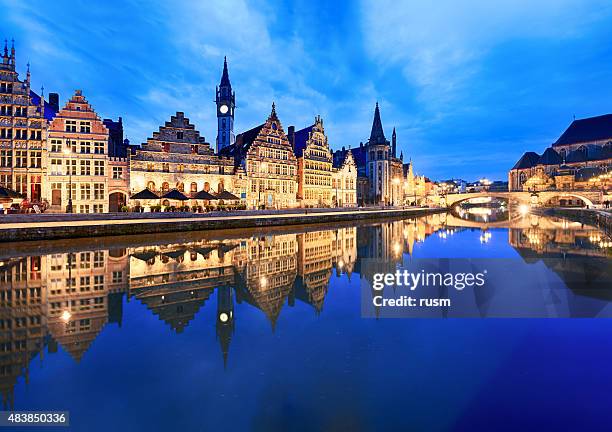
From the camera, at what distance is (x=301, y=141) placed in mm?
52500

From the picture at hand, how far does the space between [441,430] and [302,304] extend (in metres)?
A: 5.29

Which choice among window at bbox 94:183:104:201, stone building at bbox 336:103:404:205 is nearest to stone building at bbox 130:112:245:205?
window at bbox 94:183:104:201

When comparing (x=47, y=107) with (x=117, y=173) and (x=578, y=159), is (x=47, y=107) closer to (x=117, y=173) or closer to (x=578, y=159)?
(x=117, y=173)

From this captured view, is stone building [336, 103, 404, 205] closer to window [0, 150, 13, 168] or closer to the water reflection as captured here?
the water reflection

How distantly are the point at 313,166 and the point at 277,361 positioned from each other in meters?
45.9

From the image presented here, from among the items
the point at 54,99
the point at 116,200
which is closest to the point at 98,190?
the point at 116,200

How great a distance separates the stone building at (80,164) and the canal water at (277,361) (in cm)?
2465

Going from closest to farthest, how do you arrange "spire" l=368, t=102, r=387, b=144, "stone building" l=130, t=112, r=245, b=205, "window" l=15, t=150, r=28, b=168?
1. "window" l=15, t=150, r=28, b=168
2. "stone building" l=130, t=112, r=245, b=205
3. "spire" l=368, t=102, r=387, b=144

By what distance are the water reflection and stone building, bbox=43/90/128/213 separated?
57.3ft

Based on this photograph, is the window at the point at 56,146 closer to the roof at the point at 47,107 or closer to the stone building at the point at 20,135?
the stone building at the point at 20,135

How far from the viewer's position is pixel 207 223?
85.3 ft

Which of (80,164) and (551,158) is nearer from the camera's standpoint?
(80,164)

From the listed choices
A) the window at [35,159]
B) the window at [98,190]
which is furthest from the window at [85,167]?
the window at [35,159]

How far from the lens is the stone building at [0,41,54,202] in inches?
1183
